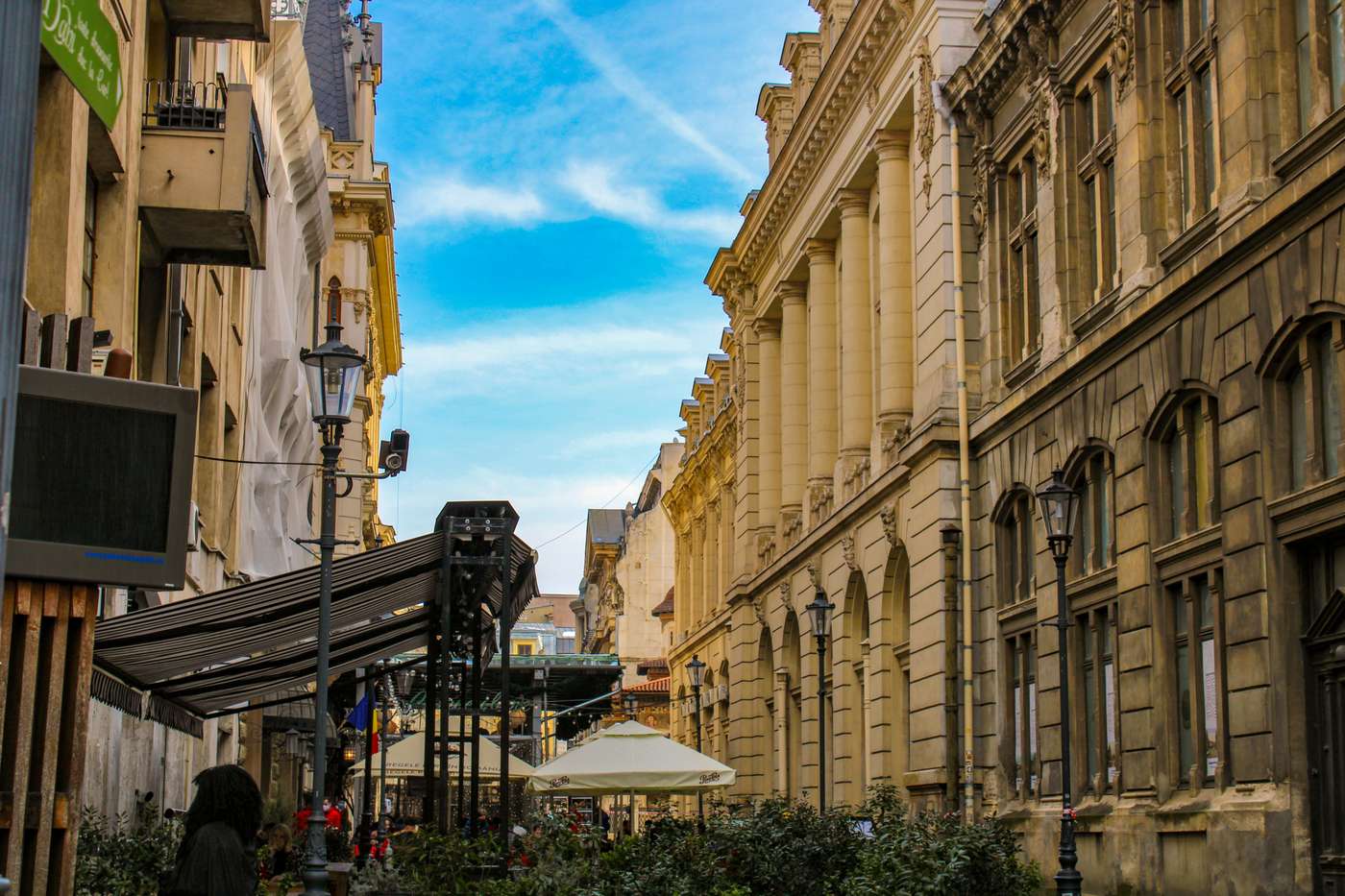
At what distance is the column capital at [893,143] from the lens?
34125mm

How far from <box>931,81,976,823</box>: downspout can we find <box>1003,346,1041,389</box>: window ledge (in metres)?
1.29

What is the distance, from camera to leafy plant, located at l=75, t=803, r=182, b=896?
44.8ft

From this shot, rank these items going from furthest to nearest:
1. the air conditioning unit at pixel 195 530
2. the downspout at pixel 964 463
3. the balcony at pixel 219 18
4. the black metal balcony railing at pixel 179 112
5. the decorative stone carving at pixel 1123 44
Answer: the downspout at pixel 964 463
the decorative stone carving at pixel 1123 44
the air conditioning unit at pixel 195 530
the balcony at pixel 219 18
the black metal balcony railing at pixel 179 112

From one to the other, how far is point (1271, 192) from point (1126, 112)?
186 inches

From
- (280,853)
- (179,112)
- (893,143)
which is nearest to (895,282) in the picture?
(893,143)

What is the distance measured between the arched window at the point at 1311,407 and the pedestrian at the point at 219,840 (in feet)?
38.1

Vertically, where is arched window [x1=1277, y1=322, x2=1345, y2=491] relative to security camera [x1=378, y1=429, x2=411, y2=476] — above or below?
below

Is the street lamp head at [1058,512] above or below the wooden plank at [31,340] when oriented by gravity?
above

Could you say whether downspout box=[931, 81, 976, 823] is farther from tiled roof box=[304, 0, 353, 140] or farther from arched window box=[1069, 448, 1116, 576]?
tiled roof box=[304, 0, 353, 140]

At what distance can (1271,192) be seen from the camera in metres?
17.8

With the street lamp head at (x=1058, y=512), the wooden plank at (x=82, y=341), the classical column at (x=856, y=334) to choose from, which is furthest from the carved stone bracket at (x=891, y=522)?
the wooden plank at (x=82, y=341)

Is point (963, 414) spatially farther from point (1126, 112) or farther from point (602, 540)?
point (602, 540)

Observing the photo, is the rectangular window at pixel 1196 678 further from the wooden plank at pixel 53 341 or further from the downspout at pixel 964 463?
the wooden plank at pixel 53 341

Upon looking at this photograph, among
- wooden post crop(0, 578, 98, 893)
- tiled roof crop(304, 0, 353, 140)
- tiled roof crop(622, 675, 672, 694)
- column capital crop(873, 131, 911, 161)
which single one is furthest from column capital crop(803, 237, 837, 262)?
wooden post crop(0, 578, 98, 893)
